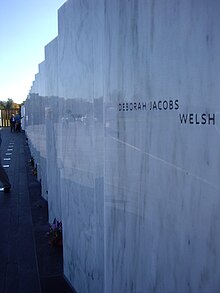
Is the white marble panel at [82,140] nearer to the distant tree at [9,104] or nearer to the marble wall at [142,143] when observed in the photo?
the marble wall at [142,143]

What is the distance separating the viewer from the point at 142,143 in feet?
8.39

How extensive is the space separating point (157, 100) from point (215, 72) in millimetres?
610

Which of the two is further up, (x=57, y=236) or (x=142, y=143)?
(x=142, y=143)

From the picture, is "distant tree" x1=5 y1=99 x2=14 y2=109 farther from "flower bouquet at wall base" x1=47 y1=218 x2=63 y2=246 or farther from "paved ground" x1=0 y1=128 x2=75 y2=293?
"flower bouquet at wall base" x1=47 y1=218 x2=63 y2=246

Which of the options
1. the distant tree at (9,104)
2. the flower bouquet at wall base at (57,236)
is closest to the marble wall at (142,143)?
the flower bouquet at wall base at (57,236)

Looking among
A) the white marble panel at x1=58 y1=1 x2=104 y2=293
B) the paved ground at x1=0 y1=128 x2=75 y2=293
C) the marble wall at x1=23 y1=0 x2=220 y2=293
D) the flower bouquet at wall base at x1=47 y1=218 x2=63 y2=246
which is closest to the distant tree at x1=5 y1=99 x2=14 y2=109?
the paved ground at x1=0 y1=128 x2=75 y2=293

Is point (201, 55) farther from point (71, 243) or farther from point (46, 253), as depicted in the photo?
point (46, 253)

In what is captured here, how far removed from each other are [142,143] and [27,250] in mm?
3893

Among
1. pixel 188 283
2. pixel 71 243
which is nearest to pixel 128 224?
pixel 188 283

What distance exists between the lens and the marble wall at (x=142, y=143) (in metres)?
1.87

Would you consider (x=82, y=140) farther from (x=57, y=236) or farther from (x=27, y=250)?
(x=27, y=250)

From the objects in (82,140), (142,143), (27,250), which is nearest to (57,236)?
(27,250)

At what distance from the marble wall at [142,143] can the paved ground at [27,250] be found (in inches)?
24.2

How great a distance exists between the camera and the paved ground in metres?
4.62
